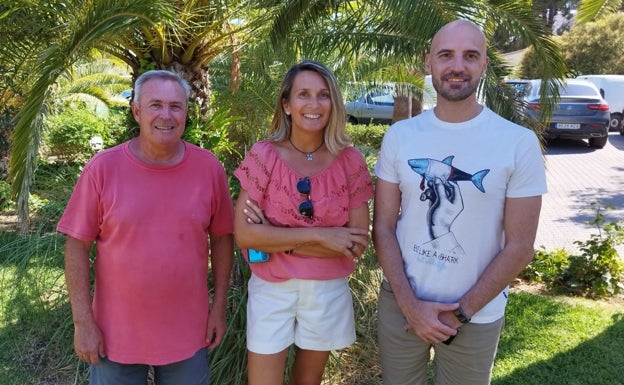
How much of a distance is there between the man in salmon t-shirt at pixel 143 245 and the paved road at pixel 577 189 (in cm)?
596

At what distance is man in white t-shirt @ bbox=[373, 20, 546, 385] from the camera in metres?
2.13

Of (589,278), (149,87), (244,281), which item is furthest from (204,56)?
(589,278)

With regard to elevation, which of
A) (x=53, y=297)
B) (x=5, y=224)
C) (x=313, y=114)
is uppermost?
(x=313, y=114)

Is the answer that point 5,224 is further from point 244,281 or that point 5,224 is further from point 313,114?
point 313,114

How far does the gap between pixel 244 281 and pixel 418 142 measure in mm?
1997

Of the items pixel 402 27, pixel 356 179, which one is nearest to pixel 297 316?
pixel 356 179

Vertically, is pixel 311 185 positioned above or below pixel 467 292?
above

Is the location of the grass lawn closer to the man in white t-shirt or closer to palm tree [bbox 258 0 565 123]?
the man in white t-shirt

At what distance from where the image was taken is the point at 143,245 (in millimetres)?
2178

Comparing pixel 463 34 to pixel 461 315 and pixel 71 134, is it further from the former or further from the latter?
pixel 71 134

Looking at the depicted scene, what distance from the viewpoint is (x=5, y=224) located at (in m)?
7.55

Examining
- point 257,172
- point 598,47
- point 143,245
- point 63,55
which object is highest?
point 598,47

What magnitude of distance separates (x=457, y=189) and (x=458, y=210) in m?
0.09

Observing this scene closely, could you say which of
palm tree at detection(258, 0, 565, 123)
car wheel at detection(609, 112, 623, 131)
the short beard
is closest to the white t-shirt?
the short beard
